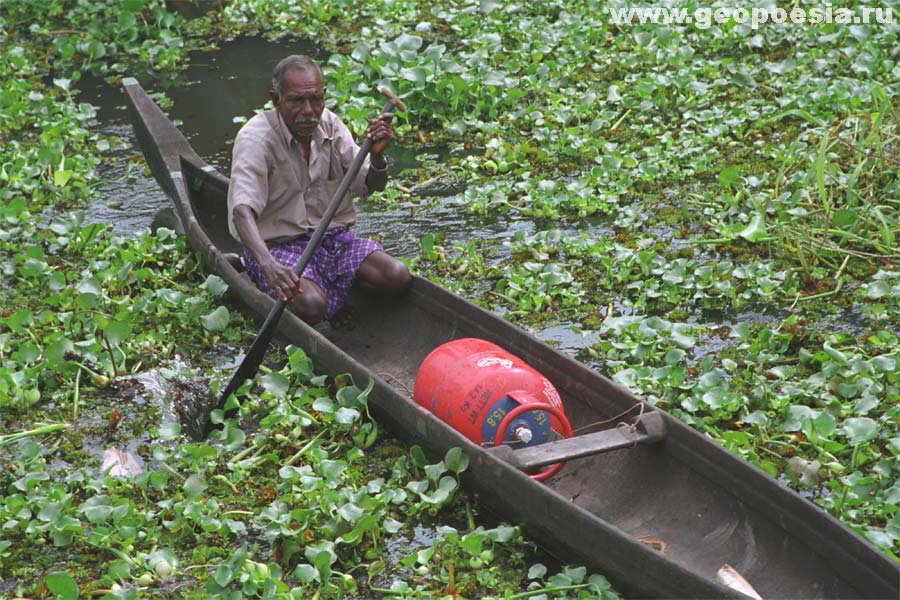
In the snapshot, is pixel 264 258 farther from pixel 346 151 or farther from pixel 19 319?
pixel 19 319

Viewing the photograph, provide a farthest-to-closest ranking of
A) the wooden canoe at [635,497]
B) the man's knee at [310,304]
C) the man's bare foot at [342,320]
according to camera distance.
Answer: the man's bare foot at [342,320], the man's knee at [310,304], the wooden canoe at [635,497]

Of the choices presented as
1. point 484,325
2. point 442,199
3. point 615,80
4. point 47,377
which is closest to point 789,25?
point 615,80

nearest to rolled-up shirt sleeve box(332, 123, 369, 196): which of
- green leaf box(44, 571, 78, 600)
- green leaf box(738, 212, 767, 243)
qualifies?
green leaf box(738, 212, 767, 243)

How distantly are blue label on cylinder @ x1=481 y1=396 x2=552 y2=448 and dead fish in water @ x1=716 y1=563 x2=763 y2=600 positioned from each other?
0.84 metres

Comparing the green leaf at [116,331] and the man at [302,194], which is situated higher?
the man at [302,194]

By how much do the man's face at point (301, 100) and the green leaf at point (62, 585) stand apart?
227 cm

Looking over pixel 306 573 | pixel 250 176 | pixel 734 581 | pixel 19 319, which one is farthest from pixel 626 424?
pixel 19 319

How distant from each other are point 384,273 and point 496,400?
1345 mm

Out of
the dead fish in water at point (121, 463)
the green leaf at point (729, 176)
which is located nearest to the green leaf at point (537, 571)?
the dead fish in water at point (121, 463)

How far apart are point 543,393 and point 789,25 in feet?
18.8

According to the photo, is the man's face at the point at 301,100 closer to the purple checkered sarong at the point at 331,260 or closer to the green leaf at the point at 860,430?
the purple checkered sarong at the point at 331,260

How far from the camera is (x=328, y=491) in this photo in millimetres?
4176

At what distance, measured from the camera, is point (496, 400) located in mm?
4105

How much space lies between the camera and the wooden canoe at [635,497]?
3371 mm
